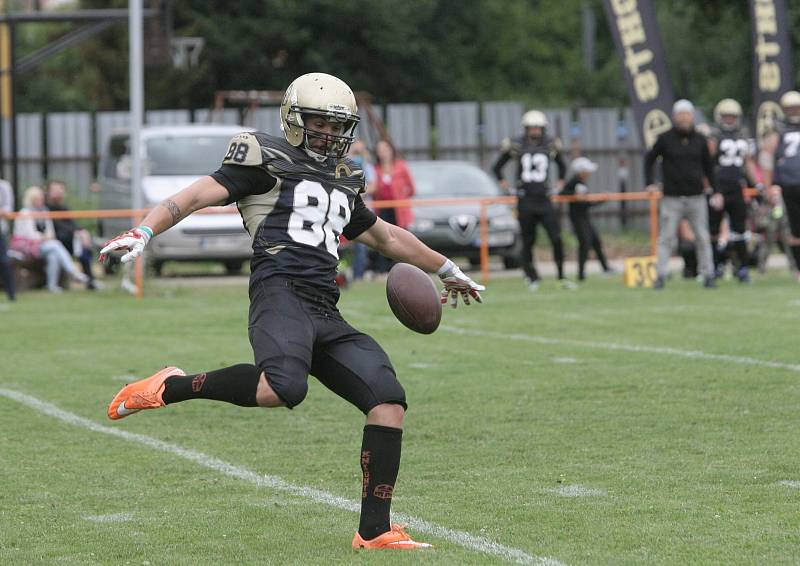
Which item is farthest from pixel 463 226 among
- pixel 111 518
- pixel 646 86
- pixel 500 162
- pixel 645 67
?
pixel 111 518

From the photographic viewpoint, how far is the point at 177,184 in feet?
61.8

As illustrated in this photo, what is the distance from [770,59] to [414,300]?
51.5ft

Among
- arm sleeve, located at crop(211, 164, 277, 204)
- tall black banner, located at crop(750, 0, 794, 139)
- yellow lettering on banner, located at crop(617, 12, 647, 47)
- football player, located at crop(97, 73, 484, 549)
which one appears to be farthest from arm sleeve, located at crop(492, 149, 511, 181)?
arm sleeve, located at crop(211, 164, 277, 204)

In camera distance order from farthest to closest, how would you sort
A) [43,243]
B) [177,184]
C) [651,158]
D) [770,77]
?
[770,77], [177,184], [43,243], [651,158]

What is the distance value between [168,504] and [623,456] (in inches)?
81.0

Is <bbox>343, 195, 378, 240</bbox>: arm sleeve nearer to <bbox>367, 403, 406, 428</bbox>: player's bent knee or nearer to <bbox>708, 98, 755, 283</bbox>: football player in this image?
<bbox>367, 403, 406, 428</bbox>: player's bent knee

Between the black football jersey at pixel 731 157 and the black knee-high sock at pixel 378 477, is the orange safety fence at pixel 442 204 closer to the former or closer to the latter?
the black football jersey at pixel 731 157

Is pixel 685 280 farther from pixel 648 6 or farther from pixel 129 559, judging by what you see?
pixel 129 559

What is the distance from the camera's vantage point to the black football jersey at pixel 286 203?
5.54 metres

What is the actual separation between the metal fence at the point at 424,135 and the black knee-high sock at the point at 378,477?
66.2ft

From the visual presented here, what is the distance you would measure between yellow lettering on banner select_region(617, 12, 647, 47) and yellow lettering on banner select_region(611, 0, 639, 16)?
0.17 feet

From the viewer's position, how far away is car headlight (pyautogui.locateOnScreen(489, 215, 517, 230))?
63.7ft

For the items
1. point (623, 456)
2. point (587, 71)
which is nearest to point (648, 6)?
point (623, 456)

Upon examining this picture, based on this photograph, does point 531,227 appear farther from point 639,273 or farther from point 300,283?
point 300,283
